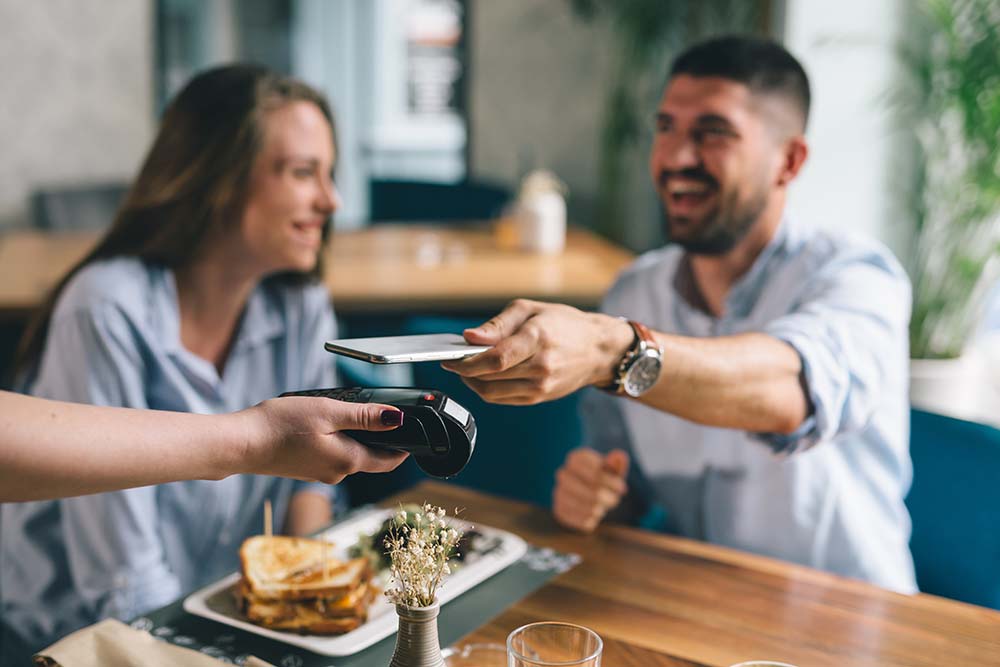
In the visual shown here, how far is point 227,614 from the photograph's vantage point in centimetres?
116

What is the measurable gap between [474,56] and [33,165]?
7.79ft

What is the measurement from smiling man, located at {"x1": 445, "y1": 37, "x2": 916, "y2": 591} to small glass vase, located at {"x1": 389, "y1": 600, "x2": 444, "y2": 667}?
1.39 feet

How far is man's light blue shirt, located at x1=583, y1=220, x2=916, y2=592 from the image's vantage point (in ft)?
4.58

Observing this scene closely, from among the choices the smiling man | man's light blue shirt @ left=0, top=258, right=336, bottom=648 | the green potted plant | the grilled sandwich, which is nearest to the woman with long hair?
man's light blue shirt @ left=0, top=258, right=336, bottom=648

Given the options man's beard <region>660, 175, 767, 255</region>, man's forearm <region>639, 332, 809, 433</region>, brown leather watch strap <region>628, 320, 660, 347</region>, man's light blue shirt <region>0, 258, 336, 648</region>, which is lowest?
man's light blue shirt <region>0, 258, 336, 648</region>

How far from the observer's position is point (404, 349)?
93cm

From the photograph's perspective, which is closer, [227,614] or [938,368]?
[227,614]

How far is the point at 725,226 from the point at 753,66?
280 millimetres

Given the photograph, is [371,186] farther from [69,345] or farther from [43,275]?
[69,345]

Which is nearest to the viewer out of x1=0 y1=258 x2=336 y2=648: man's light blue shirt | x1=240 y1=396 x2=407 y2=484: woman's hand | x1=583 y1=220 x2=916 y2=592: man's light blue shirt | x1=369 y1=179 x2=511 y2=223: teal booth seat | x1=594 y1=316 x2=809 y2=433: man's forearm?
x1=240 y1=396 x2=407 y2=484: woman's hand

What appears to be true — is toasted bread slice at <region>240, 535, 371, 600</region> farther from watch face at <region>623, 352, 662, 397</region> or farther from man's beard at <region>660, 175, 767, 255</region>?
man's beard at <region>660, 175, 767, 255</region>

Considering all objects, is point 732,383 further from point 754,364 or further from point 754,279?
point 754,279

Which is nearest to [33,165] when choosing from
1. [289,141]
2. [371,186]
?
[371,186]

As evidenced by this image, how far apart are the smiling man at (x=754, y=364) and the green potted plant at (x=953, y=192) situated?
149cm
